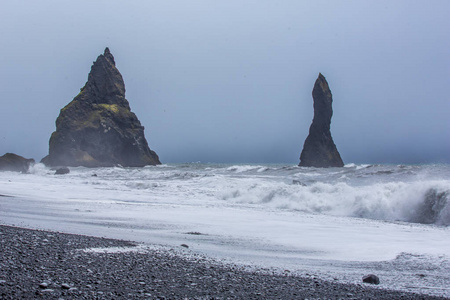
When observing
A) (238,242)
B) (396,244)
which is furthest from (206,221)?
(396,244)

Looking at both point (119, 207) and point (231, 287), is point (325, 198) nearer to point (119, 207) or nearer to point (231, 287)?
point (119, 207)

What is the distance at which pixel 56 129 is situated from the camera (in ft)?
275

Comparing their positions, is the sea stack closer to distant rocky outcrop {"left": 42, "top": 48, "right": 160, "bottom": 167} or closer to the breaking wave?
distant rocky outcrop {"left": 42, "top": 48, "right": 160, "bottom": 167}

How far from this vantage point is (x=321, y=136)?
84.6m

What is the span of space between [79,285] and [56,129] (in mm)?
87628

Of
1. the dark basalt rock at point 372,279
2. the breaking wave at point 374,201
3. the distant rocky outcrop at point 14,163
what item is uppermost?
the distant rocky outcrop at point 14,163

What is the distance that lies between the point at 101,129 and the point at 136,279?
85504 mm

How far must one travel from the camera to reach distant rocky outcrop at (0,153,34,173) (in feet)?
149

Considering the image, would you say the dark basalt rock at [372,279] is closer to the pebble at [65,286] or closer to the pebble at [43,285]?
the pebble at [65,286]

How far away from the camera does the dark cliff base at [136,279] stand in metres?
3.53

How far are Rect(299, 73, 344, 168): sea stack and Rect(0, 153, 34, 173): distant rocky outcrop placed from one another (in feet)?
184

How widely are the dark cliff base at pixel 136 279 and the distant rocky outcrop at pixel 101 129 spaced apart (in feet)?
256

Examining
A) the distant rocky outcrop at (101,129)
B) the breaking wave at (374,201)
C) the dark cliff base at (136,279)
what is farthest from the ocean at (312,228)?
the distant rocky outcrop at (101,129)

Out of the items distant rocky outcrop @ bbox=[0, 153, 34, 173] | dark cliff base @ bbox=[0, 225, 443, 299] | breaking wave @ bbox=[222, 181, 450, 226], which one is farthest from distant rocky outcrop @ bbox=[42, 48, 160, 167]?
dark cliff base @ bbox=[0, 225, 443, 299]
